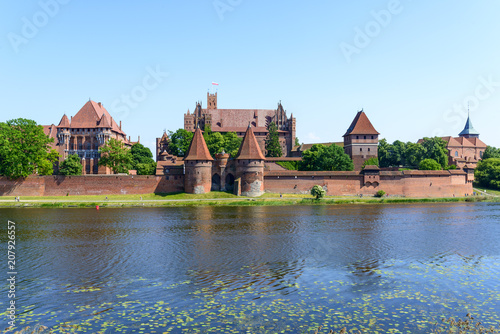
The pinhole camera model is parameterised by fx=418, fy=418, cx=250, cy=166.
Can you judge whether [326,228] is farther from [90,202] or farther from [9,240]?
[90,202]

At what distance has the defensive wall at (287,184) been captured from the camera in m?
57.2

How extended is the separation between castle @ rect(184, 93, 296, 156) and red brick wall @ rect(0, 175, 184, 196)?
39.4 m

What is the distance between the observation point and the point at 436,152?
79250mm

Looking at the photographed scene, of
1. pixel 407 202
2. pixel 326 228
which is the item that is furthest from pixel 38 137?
pixel 407 202

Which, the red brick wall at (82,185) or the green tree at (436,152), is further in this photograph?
the green tree at (436,152)

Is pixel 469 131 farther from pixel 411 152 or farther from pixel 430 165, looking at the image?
pixel 430 165

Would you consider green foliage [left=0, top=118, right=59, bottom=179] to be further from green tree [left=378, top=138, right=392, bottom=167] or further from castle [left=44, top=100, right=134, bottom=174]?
green tree [left=378, top=138, right=392, bottom=167]

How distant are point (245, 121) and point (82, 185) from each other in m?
49.2

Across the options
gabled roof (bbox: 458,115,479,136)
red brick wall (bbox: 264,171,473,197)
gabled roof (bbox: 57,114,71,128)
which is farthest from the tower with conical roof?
gabled roof (bbox: 57,114,71,128)

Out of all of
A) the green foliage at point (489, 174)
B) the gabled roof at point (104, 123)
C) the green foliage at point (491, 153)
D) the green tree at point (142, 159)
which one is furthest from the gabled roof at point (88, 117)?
the green foliage at point (491, 153)

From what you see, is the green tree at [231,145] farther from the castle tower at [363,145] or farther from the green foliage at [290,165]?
the castle tower at [363,145]

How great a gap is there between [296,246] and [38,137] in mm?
47077

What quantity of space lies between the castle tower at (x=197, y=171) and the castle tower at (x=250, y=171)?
4.21 meters

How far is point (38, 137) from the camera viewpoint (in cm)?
5728
